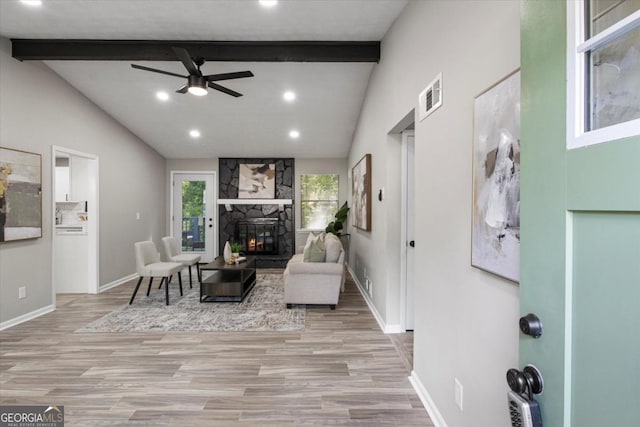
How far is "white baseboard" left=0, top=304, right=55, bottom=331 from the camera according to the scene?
3347 mm

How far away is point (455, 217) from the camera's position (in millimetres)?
1711

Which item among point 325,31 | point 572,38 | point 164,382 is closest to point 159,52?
point 325,31

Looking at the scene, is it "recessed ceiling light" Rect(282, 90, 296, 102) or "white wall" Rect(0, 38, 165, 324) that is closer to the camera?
"white wall" Rect(0, 38, 165, 324)

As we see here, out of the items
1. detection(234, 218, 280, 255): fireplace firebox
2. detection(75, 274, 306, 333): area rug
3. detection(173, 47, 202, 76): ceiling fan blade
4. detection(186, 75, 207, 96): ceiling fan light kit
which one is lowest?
detection(75, 274, 306, 333): area rug

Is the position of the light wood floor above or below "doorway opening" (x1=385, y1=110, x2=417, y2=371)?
below

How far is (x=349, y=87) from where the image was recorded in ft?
14.7

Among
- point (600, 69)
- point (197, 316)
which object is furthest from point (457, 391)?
point (197, 316)

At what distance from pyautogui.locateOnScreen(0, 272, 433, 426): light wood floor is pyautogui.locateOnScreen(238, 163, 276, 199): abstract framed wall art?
164 inches

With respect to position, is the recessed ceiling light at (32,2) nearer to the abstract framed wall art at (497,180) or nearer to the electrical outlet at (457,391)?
the abstract framed wall art at (497,180)

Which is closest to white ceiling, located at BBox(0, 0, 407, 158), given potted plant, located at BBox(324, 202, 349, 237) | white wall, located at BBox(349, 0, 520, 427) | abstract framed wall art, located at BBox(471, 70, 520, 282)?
white wall, located at BBox(349, 0, 520, 427)

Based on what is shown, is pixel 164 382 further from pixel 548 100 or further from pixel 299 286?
pixel 548 100

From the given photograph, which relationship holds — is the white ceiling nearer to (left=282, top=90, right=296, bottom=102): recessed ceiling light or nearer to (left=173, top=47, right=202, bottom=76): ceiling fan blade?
(left=282, top=90, right=296, bottom=102): recessed ceiling light

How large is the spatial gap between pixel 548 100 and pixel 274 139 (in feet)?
19.3

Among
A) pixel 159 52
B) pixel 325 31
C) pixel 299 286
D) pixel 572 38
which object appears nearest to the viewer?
pixel 572 38
